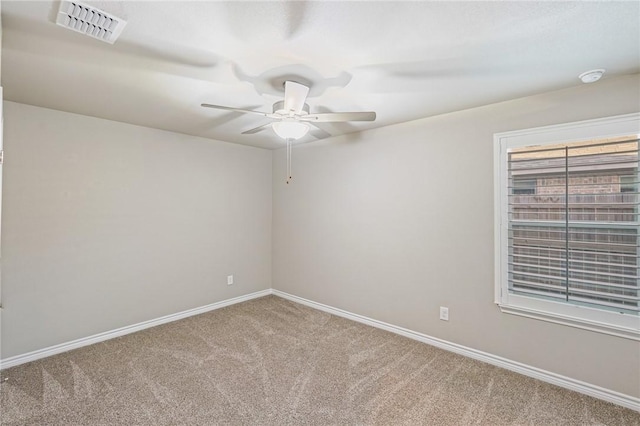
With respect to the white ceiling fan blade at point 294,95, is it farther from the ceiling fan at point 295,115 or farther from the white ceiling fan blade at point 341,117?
the white ceiling fan blade at point 341,117

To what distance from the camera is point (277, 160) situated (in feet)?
15.7

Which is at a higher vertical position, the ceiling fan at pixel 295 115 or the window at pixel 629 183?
the ceiling fan at pixel 295 115

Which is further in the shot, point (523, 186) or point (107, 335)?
point (107, 335)

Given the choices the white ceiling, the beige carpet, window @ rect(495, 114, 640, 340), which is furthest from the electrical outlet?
the white ceiling

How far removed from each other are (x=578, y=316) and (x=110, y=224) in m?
4.36

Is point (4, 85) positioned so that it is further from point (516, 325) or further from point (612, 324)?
point (612, 324)

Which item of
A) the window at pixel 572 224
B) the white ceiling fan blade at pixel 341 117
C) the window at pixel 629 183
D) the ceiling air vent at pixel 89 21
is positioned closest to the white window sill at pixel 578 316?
the window at pixel 572 224

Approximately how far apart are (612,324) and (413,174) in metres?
1.95

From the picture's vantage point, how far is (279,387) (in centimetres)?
241

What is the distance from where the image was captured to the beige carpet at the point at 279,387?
2088 millimetres

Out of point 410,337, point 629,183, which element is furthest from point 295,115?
point 410,337

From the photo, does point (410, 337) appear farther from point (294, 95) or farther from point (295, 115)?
point (294, 95)

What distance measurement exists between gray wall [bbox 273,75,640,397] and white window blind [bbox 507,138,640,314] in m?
0.22

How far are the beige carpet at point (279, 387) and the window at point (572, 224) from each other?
647 millimetres
